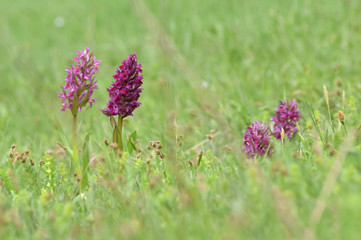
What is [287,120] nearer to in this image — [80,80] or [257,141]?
[257,141]

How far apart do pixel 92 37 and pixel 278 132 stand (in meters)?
4.72

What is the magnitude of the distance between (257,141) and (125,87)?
0.71m

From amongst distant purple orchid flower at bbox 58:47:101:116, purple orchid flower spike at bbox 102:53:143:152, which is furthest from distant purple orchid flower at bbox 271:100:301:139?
distant purple orchid flower at bbox 58:47:101:116

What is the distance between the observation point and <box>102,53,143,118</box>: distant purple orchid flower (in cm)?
262

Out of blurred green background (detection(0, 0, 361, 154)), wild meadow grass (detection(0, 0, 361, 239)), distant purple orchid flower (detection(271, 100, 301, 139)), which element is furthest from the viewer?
blurred green background (detection(0, 0, 361, 154))

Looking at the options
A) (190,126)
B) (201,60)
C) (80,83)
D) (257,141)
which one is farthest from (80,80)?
(201,60)

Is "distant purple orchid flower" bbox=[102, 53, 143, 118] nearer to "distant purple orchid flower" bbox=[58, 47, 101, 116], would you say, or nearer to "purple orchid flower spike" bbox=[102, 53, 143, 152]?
"purple orchid flower spike" bbox=[102, 53, 143, 152]

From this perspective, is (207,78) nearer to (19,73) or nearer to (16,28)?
(19,73)

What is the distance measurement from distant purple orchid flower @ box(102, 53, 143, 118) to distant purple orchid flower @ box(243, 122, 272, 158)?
598 millimetres

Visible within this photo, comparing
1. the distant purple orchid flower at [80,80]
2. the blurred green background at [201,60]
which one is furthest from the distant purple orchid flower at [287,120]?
the distant purple orchid flower at [80,80]

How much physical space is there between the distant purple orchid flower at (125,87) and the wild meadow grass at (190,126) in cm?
16

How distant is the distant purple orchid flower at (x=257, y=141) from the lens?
2.62 metres

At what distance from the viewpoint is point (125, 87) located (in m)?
2.64

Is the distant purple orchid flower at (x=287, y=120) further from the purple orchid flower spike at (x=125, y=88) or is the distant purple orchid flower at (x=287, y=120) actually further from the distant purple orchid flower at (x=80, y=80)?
the distant purple orchid flower at (x=80, y=80)
